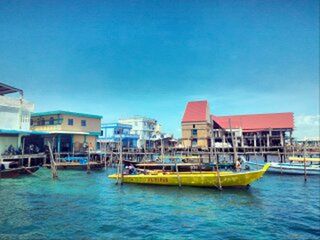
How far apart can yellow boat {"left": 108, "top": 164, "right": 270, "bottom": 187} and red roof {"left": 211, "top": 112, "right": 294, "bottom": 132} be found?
2554cm

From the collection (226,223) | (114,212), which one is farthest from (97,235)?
(226,223)

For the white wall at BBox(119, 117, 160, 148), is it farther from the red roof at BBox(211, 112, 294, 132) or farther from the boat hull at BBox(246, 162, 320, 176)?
the boat hull at BBox(246, 162, 320, 176)

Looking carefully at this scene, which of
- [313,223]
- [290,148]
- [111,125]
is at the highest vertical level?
[111,125]

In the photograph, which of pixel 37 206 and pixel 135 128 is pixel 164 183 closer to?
pixel 37 206

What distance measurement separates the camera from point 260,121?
50500mm

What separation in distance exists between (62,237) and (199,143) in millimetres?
39699

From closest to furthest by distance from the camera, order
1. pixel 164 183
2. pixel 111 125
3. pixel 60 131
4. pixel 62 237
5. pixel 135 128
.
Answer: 1. pixel 62 237
2. pixel 164 183
3. pixel 60 131
4. pixel 111 125
5. pixel 135 128

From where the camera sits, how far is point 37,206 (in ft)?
60.5

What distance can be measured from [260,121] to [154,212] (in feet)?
125

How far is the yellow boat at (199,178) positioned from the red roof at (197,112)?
84.3 ft

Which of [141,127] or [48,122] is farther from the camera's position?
[141,127]

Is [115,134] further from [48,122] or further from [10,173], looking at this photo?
[10,173]

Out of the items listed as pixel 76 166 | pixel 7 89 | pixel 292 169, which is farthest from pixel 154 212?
pixel 7 89

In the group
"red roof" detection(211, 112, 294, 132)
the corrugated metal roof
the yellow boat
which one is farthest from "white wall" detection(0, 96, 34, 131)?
"red roof" detection(211, 112, 294, 132)
